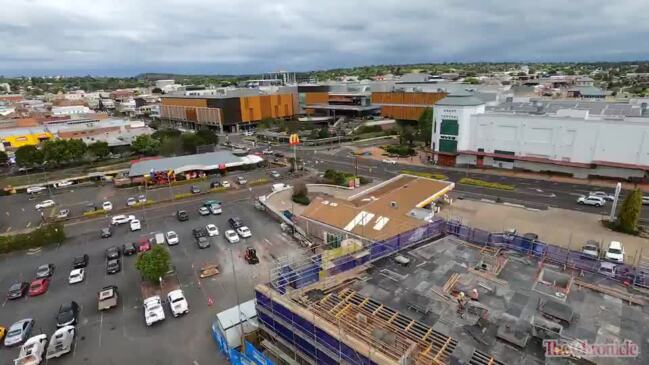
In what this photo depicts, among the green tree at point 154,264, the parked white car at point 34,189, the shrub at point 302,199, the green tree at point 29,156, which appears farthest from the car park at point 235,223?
the green tree at point 29,156

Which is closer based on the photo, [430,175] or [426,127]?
[430,175]

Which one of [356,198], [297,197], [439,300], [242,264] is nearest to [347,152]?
[297,197]

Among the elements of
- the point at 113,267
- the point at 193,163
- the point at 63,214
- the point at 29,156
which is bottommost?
the point at 113,267

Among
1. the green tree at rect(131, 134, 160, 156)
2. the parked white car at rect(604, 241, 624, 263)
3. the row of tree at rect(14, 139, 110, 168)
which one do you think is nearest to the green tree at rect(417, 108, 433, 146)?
the parked white car at rect(604, 241, 624, 263)

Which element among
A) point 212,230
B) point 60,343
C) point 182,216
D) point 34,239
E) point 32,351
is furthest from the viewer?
point 182,216

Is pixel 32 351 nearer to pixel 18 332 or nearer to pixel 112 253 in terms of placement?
pixel 18 332

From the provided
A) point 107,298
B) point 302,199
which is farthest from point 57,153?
point 107,298

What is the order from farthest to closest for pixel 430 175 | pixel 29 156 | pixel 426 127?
pixel 426 127 → pixel 29 156 → pixel 430 175

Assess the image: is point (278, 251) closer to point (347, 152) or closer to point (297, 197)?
point (297, 197)
